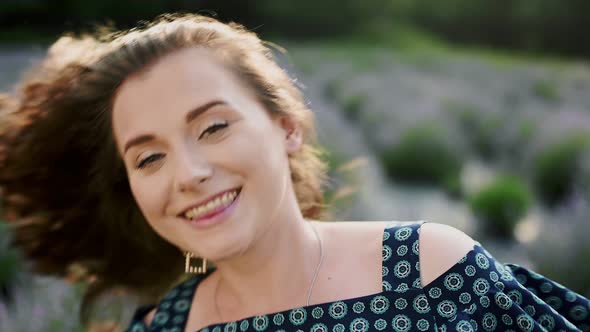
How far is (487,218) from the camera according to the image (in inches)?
193

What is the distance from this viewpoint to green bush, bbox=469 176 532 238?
4816 mm

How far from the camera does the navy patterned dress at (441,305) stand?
156 cm

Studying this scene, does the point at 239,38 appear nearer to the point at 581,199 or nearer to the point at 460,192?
the point at 581,199

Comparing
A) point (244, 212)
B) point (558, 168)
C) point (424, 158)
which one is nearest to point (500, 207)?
point (558, 168)

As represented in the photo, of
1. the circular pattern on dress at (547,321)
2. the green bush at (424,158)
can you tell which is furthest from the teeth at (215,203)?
the green bush at (424,158)

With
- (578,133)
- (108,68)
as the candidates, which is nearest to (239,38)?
(108,68)

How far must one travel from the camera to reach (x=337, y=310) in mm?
1643

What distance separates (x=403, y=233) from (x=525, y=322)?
33cm

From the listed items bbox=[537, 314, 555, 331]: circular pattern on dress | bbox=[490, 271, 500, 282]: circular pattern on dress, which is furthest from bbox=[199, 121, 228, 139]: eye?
bbox=[537, 314, 555, 331]: circular pattern on dress

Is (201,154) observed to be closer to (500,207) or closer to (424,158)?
(500,207)

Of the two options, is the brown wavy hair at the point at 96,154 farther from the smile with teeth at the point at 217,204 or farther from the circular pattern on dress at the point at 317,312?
the circular pattern on dress at the point at 317,312

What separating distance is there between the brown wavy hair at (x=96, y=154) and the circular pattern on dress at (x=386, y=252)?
1.34 feet

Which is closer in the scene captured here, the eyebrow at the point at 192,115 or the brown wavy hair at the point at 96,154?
the eyebrow at the point at 192,115

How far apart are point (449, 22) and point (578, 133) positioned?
21.8 meters
